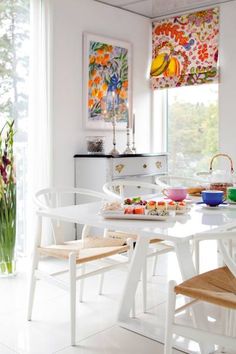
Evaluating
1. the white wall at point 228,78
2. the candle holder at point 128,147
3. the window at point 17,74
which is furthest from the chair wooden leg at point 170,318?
the white wall at point 228,78

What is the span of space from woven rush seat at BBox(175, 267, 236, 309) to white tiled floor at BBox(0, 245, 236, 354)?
521mm

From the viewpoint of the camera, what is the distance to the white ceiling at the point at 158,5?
4465mm

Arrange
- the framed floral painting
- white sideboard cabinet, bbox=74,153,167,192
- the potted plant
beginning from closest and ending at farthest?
the potted plant < white sideboard cabinet, bbox=74,153,167,192 < the framed floral painting

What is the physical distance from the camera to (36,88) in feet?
12.7

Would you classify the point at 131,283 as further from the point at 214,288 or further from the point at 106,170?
the point at 106,170

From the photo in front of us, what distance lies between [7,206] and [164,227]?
5.86 feet

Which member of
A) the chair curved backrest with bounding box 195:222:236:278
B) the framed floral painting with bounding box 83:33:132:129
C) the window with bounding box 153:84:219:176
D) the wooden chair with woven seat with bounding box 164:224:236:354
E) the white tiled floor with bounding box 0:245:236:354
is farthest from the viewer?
the window with bounding box 153:84:219:176

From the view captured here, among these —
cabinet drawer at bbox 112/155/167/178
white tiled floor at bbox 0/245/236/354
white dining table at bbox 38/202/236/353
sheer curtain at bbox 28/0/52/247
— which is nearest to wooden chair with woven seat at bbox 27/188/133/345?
white tiled floor at bbox 0/245/236/354

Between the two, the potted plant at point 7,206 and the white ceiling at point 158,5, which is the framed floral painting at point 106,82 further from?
the potted plant at point 7,206

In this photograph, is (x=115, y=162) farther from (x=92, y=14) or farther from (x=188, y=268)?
(x=188, y=268)

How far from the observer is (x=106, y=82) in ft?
14.8

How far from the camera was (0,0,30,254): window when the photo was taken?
3.74 m

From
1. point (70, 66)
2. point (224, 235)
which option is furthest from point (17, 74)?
point (224, 235)

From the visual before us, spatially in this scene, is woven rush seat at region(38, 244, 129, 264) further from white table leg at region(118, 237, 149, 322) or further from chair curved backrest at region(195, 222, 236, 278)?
chair curved backrest at region(195, 222, 236, 278)
